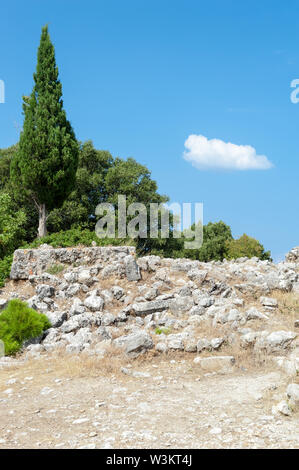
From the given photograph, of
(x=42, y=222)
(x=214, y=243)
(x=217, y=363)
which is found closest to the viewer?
(x=217, y=363)

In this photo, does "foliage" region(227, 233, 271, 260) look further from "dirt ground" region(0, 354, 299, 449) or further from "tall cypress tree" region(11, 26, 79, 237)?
"dirt ground" region(0, 354, 299, 449)

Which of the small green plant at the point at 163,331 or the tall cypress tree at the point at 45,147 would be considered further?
the tall cypress tree at the point at 45,147

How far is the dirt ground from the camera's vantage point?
4957 mm

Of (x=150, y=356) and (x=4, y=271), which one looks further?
(x=4, y=271)

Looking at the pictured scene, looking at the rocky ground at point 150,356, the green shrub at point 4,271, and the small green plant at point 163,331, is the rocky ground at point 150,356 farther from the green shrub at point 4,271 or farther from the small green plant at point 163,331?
the green shrub at point 4,271

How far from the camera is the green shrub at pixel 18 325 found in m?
8.98

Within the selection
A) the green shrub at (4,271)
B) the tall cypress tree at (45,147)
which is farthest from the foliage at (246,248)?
the green shrub at (4,271)

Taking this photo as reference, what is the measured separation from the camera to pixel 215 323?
8914mm

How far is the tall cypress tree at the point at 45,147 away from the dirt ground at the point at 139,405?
43.9ft

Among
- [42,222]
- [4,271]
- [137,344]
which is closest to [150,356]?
[137,344]

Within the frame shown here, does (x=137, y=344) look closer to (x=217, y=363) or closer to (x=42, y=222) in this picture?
(x=217, y=363)

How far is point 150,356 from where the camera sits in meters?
7.92

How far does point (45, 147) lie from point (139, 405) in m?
16.5
